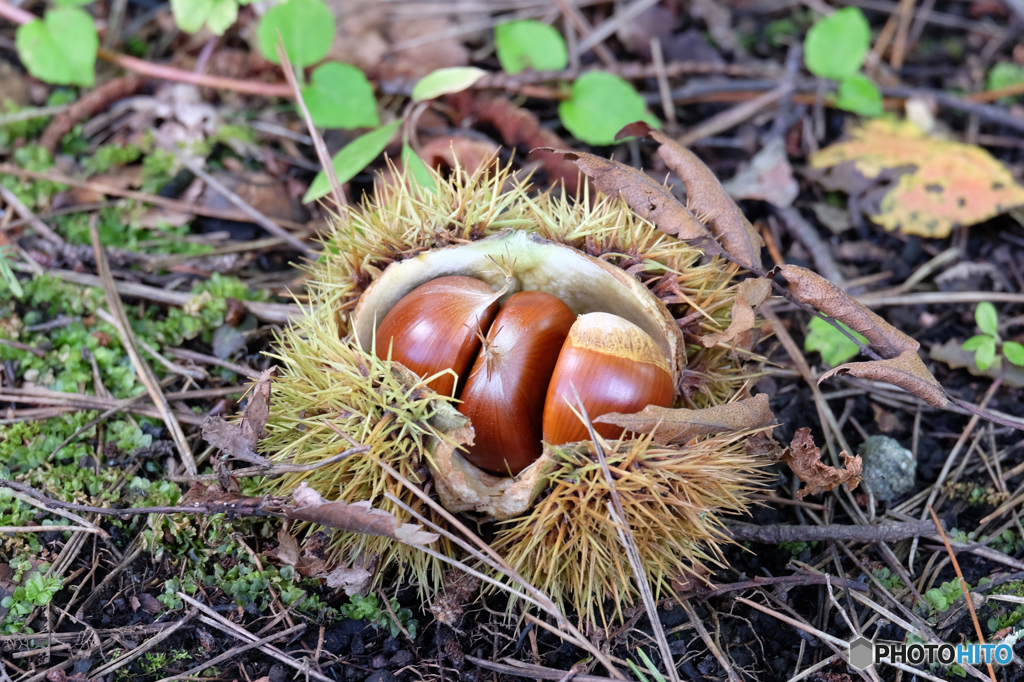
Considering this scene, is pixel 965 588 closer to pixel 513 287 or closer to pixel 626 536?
pixel 626 536

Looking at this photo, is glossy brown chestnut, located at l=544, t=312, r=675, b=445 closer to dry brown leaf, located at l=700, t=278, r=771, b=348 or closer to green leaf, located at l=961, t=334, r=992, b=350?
dry brown leaf, located at l=700, t=278, r=771, b=348

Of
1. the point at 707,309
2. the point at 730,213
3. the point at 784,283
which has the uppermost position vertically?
the point at 730,213

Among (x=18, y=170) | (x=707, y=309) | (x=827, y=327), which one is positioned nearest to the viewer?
(x=707, y=309)

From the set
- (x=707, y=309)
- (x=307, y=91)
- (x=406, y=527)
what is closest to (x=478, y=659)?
(x=406, y=527)

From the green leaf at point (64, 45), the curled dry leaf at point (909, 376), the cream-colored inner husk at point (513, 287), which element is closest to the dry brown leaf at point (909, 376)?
the curled dry leaf at point (909, 376)

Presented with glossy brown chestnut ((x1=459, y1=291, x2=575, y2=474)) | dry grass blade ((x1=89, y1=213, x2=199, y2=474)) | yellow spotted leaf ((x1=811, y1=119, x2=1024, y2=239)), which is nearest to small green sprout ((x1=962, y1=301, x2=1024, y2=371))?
yellow spotted leaf ((x1=811, y1=119, x2=1024, y2=239))

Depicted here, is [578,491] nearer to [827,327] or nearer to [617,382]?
[617,382]
